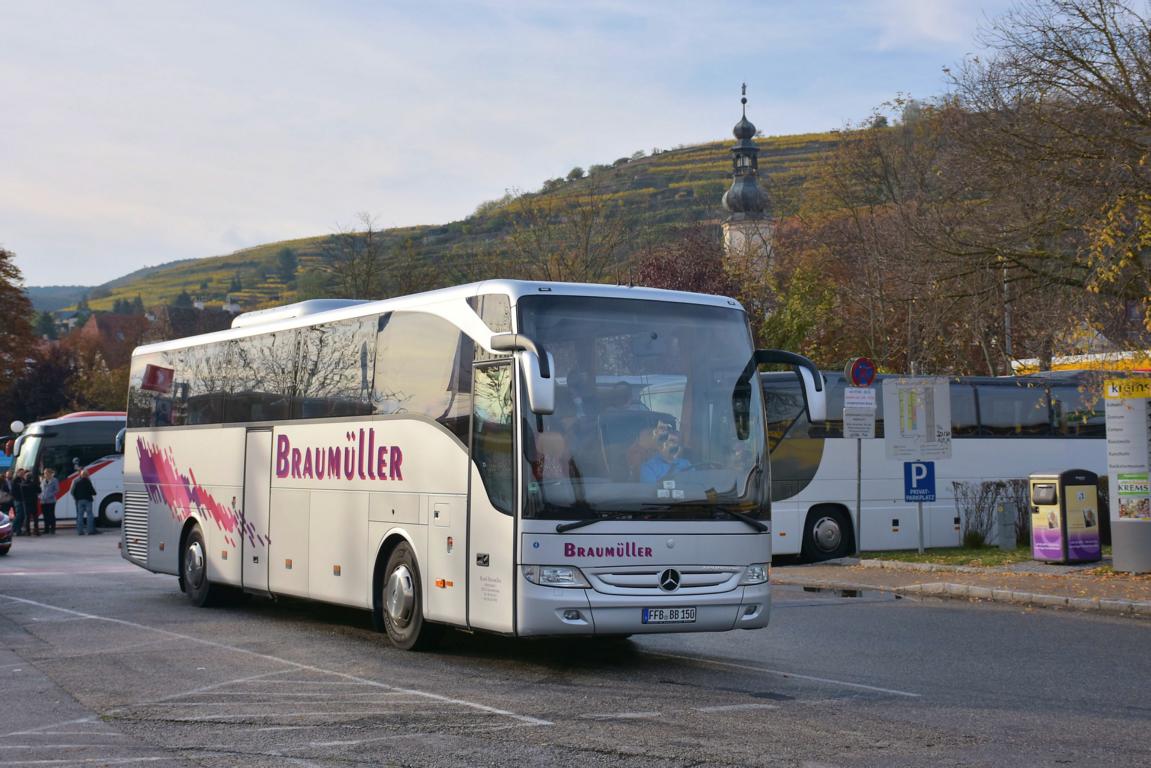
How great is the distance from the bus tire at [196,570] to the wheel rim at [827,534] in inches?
447

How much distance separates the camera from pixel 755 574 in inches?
466

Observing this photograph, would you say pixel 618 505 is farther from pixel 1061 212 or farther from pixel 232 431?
pixel 1061 212

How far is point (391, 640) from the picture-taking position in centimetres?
1309

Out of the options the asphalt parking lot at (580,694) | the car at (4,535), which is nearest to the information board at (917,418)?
the asphalt parking lot at (580,694)

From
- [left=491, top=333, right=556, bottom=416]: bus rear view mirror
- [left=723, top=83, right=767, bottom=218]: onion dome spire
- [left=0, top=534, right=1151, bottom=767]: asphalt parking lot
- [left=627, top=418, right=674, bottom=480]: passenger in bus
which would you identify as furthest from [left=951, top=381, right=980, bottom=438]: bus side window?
[left=723, top=83, right=767, bottom=218]: onion dome spire

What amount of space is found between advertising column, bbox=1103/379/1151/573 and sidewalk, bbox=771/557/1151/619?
0.39m

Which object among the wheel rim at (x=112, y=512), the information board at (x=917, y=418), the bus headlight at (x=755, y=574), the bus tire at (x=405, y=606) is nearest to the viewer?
the bus headlight at (x=755, y=574)

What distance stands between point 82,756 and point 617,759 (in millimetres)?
3053

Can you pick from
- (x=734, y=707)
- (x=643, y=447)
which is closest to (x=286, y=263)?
(x=643, y=447)

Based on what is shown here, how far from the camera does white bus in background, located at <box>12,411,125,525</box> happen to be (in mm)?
45906

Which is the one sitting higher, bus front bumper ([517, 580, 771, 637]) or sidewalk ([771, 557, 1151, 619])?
bus front bumper ([517, 580, 771, 637])

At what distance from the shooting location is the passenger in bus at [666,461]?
449 inches

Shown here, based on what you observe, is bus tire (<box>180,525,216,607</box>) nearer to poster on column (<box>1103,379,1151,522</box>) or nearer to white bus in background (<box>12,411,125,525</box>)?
poster on column (<box>1103,379,1151,522</box>)

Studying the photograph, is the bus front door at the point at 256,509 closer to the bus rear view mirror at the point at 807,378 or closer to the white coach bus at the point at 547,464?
the white coach bus at the point at 547,464
